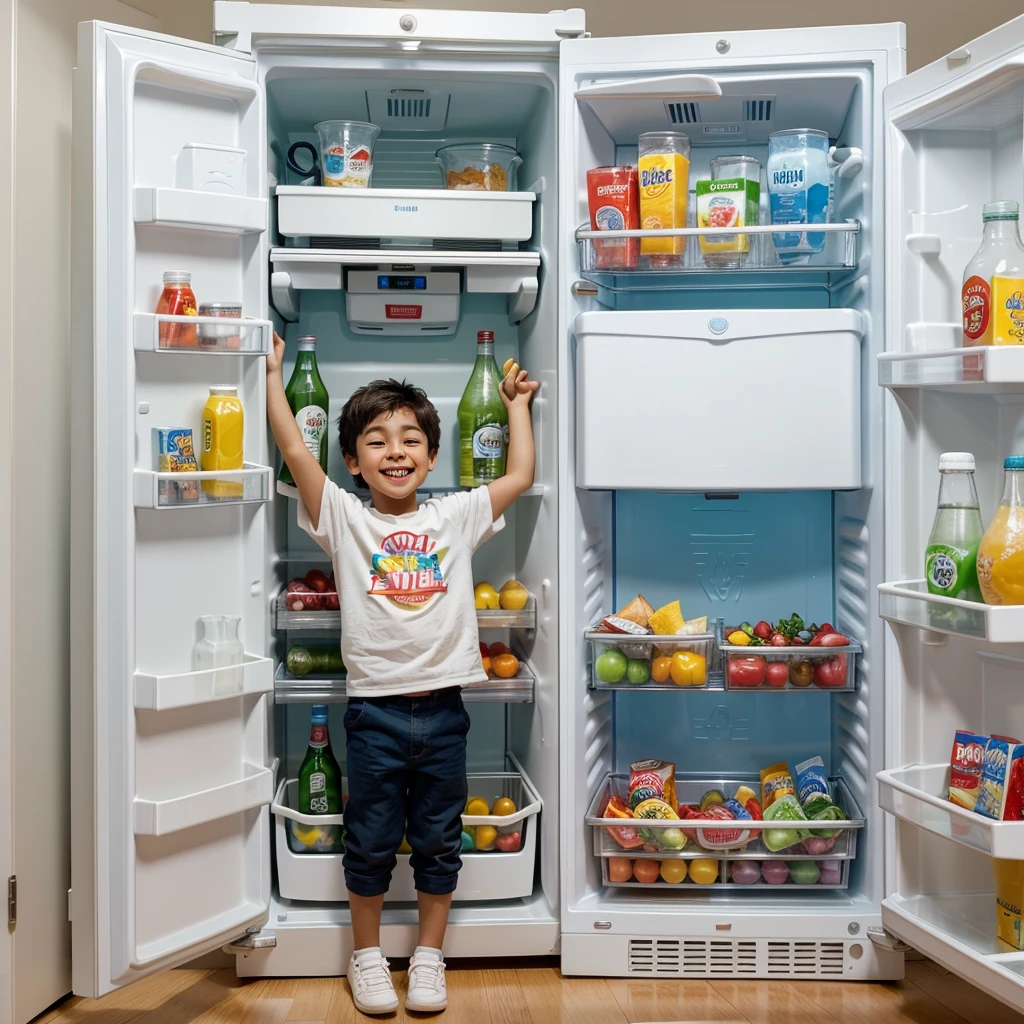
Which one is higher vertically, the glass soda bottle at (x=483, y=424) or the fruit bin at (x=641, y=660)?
the glass soda bottle at (x=483, y=424)

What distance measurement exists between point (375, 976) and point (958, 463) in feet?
4.69

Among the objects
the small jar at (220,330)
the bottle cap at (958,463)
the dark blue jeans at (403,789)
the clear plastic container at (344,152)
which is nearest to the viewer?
the bottle cap at (958,463)

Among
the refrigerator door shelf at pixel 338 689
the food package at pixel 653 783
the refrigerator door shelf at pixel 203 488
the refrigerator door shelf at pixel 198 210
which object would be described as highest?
the refrigerator door shelf at pixel 198 210

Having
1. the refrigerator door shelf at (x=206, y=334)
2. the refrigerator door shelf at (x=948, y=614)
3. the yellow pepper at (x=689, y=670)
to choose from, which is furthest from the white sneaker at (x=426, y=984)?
the refrigerator door shelf at (x=206, y=334)

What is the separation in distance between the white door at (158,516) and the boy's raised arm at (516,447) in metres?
0.50

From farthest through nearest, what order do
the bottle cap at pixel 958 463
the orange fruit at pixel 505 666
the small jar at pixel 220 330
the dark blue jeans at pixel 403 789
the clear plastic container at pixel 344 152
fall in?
1. the orange fruit at pixel 505 666
2. the clear plastic container at pixel 344 152
3. the dark blue jeans at pixel 403 789
4. the small jar at pixel 220 330
5. the bottle cap at pixel 958 463

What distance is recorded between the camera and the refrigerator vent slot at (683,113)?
2066 mm

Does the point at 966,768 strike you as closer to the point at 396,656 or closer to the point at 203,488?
the point at 396,656

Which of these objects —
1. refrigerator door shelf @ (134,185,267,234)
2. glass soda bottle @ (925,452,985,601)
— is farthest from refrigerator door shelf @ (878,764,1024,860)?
refrigerator door shelf @ (134,185,267,234)

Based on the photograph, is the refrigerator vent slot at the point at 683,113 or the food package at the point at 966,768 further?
the refrigerator vent slot at the point at 683,113

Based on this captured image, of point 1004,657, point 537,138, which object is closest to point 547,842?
point 1004,657

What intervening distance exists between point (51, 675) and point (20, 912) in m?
0.42

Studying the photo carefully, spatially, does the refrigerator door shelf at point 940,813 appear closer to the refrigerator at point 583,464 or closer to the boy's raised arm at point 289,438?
the refrigerator at point 583,464

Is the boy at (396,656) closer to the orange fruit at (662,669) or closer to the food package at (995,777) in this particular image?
the orange fruit at (662,669)
